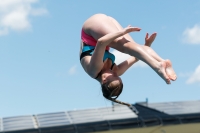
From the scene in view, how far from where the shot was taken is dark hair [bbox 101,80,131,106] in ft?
30.6

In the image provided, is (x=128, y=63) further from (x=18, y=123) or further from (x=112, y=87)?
(x=18, y=123)

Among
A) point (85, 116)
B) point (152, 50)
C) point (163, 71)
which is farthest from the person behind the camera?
point (85, 116)

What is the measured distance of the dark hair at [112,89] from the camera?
9.33 m

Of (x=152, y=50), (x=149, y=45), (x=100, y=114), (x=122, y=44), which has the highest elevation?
(x=100, y=114)

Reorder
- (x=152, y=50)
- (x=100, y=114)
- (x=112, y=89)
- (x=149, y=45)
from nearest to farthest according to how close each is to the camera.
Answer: (x=152, y=50)
(x=112, y=89)
(x=149, y=45)
(x=100, y=114)

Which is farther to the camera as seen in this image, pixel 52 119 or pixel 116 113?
pixel 116 113

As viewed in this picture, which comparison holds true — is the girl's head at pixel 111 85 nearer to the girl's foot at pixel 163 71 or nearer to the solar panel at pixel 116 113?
the girl's foot at pixel 163 71

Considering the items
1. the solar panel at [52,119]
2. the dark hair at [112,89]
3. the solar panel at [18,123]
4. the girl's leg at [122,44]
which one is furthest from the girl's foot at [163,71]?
the solar panel at [52,119]

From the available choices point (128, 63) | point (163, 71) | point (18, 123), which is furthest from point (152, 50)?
point (18, 123)

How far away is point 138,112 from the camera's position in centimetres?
2078

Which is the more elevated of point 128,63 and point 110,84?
point 128,63

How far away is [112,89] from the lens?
9.35m

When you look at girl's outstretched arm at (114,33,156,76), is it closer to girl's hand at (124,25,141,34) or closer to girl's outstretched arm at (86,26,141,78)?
girl's outstretched arm at (86,26,141,78)

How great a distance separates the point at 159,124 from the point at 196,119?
121cm
